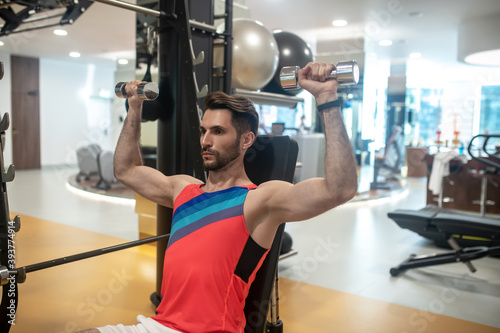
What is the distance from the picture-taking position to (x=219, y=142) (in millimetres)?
1340

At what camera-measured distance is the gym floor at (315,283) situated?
7.66 ft

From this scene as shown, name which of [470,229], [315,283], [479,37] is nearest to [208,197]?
[315,283]

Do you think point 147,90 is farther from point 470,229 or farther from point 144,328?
point 470,229

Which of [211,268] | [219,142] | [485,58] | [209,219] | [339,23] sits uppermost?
[339,23]

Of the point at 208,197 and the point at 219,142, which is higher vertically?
the point at 219,142

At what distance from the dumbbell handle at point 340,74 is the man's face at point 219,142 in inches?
11.3

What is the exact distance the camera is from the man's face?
4.37 ft

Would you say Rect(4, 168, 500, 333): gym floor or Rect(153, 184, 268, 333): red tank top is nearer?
Rect(153, 184, 268, 333): red tank top

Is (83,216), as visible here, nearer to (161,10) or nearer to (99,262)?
(99,262)

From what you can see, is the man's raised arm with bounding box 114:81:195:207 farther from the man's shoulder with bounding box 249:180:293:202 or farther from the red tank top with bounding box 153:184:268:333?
the man's shoulder with bounding box 249:180:293:202

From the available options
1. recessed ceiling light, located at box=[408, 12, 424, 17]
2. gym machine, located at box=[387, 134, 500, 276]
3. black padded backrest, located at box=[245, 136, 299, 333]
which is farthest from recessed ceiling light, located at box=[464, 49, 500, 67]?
black padded backrest, located at box=[245, 136, 299, 333]

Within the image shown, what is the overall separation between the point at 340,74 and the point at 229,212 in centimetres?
51

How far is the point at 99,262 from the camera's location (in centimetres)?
331

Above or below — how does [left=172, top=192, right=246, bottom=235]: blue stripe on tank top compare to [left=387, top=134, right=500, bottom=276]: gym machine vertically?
above
